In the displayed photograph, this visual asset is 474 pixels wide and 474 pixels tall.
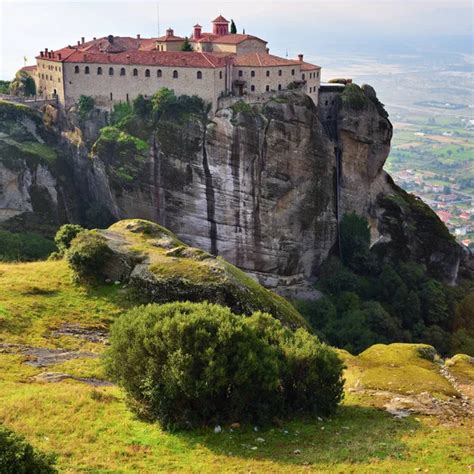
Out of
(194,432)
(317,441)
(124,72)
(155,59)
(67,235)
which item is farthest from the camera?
(124,72)

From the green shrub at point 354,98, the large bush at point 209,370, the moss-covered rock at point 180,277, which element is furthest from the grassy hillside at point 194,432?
the green shrub at point 354,98

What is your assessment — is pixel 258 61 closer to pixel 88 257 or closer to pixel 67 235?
pixel 67 235

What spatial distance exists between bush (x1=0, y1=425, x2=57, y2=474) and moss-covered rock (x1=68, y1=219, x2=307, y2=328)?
17.6 m

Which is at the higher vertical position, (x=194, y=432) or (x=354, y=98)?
(x=354, y=98)

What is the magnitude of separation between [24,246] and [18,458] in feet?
156

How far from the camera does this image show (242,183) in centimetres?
6706

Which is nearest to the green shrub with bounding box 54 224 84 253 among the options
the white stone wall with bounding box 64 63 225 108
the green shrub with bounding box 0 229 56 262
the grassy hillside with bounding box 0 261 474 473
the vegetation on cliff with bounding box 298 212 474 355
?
the grassy hillside with bounding box 0 261 474 473

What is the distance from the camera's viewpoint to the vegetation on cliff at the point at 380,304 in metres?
62.8

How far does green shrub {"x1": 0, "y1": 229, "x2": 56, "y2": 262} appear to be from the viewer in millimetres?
57188

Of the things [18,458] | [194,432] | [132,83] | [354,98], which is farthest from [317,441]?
[354,98]

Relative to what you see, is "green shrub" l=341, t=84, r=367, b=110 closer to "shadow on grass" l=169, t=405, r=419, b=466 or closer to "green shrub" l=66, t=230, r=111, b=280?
"green shrub" l=66, t=230, r=111, b=280

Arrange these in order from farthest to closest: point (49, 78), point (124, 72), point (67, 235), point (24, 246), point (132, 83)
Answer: point (49, 78), point (124, 72), point (132, 83), point (24, 246), point (67, 235)

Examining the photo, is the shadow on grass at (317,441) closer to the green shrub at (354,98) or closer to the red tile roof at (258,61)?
the red tile roof at (258,61)

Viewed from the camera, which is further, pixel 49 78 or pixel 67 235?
pixel 49 78
